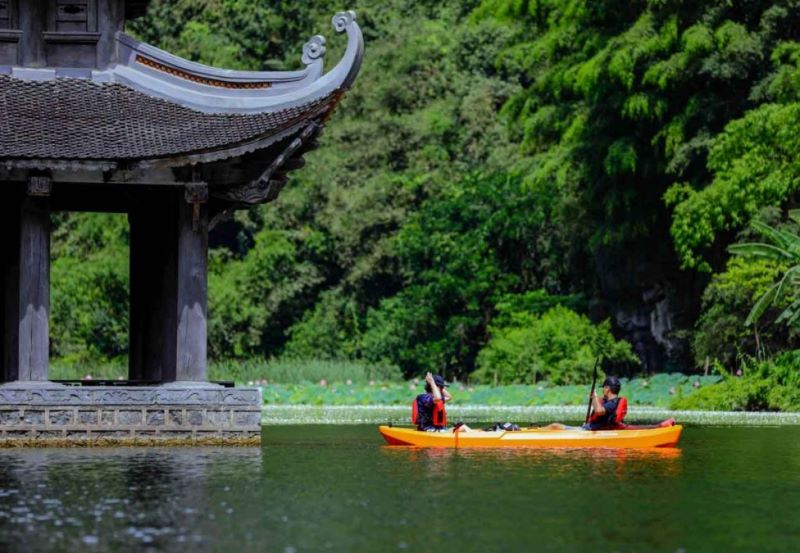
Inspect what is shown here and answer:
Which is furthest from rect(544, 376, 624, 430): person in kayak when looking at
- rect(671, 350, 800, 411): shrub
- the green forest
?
rect(671, 350, 800, 411): shrub

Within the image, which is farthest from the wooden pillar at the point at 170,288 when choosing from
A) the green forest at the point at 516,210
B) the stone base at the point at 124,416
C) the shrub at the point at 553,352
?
the shrub at the point at 553,352

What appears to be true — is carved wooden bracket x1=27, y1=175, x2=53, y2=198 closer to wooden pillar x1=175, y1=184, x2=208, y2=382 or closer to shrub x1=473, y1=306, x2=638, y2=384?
wooden pillar x1=175, y1=184, x2=208, y2=382

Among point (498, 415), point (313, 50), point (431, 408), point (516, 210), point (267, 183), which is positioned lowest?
point (431, 408)

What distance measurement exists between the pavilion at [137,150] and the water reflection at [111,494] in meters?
0.98

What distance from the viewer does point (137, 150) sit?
27.7 m

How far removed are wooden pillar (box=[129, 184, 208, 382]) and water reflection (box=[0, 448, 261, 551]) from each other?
2.08 metres

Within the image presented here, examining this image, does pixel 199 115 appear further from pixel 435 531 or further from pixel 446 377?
pixel 446 377

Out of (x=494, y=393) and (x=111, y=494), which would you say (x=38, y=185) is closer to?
(x=111, y=494)

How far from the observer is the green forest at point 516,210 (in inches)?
1736

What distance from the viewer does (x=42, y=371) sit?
27922mm

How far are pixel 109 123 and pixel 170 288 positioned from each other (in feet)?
13.1

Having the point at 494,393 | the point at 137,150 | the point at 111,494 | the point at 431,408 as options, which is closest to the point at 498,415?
the point at 494,393

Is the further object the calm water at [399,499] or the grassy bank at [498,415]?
the grassy bank at [498,415]

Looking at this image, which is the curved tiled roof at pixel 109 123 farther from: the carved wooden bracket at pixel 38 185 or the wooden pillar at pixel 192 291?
the wooden pillar at pixel 192 291
